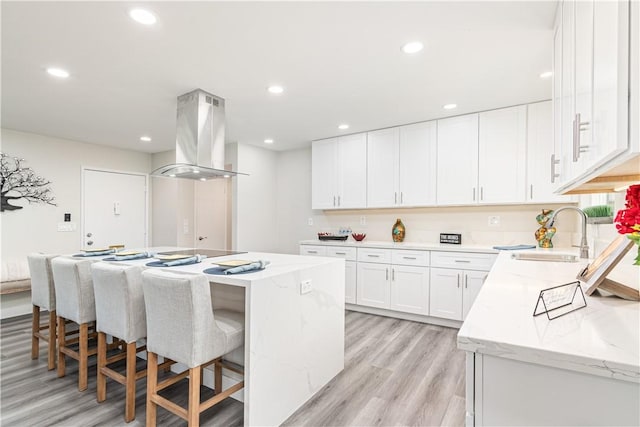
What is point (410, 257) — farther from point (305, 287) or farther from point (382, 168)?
point (305, 287)

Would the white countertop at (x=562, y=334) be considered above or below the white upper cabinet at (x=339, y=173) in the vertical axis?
below

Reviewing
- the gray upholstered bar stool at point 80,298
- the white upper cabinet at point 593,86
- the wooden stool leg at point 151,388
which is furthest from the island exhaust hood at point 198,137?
the white upper cabinet at point 593,86

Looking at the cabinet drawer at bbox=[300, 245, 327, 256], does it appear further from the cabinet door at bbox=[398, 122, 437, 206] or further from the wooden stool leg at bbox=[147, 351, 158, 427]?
the wooden stool leg at bbox=[147, 351, 158, 427]

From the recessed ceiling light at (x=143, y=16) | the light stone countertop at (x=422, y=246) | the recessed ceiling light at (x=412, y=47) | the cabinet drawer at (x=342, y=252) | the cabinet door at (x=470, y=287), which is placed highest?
the recessed ceiling light at (x=143, y=16)

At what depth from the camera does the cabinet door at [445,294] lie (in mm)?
3471

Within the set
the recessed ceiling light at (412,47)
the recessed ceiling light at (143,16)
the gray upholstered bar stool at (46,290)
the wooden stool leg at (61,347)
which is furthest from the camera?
the gray upholstered bar stool at (46,290)

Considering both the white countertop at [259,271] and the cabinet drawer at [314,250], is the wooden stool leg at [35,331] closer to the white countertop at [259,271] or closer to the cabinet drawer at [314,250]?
the white countertop at [259,271]

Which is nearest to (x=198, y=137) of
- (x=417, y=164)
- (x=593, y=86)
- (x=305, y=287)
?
(x=305, y=287)

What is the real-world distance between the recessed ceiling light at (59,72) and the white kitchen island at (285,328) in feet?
5.38

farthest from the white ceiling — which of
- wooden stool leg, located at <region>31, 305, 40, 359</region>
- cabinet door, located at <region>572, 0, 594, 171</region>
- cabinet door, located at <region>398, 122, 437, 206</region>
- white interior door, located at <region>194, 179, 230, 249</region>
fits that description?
white interior door, located at <region>194, 179, 230, 249</region>

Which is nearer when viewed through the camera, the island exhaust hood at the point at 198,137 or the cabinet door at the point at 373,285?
the island exhaust hood at the point at 198,137

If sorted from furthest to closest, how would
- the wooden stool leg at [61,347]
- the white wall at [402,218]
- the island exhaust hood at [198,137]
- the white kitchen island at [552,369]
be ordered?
the white wall at [402,218], the island exhaust hood at [198,137], the wooden stool leg at [61,347], the white kitchen island at [552,369]

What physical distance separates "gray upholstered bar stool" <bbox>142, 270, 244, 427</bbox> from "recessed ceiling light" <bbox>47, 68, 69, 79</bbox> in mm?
2016

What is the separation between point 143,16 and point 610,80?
87.9 inches
